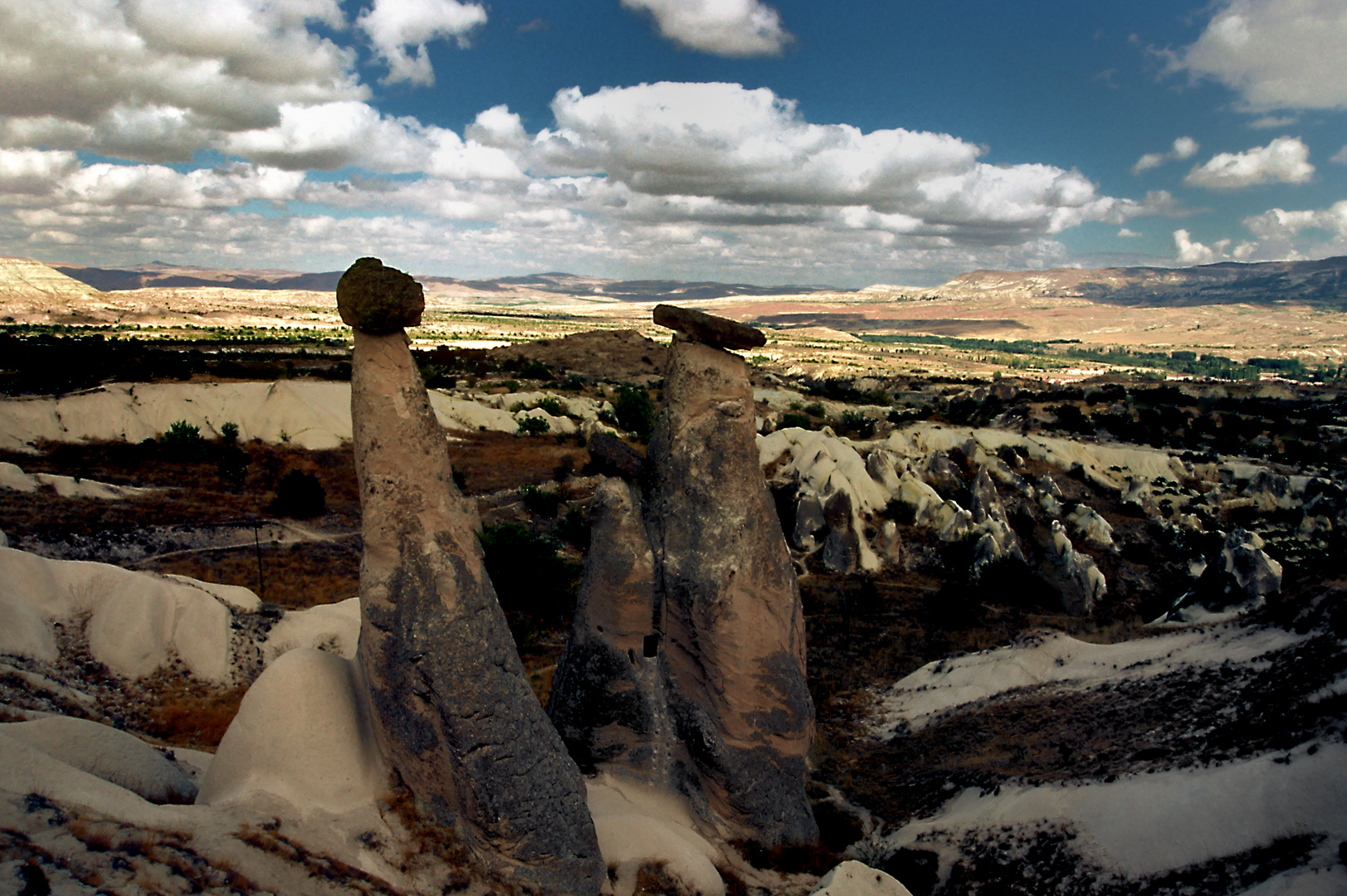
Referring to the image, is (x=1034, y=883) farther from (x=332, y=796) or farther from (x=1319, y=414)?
(x=1319, y=414)

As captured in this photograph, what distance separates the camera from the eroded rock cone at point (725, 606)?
8.58 metres

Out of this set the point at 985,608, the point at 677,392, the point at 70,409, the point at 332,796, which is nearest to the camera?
the point at 332,796

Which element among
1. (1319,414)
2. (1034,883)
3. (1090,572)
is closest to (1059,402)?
(1319,414)

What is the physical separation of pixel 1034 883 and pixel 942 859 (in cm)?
115

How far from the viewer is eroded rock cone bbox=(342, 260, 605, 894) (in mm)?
6090

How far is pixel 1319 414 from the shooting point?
44.5m

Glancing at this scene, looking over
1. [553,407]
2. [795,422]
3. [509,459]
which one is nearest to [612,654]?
[509,459]

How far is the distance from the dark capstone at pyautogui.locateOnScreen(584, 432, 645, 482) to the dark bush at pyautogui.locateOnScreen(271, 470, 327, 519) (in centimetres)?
1777

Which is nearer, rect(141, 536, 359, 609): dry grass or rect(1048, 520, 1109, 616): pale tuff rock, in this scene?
rect(141, 536, 359, 609): dry grass

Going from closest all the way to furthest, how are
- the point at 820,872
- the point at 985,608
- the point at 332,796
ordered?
the point at 332,796 < the point at 820,872 < the point at 985,608

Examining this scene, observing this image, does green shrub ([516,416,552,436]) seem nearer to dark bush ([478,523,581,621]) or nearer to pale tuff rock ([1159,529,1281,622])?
dark bush ([478,523,581,621])

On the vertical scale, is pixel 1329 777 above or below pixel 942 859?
above

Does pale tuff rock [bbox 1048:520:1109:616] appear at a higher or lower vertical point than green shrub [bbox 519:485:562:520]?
lower

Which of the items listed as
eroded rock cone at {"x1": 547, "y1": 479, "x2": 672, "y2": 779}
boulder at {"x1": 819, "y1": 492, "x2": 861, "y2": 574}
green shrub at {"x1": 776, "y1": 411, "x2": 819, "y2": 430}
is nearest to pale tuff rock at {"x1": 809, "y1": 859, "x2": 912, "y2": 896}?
eroded rock cone at {"x1": 547, "y1": 479, "x2": 672, "y2": 779}
